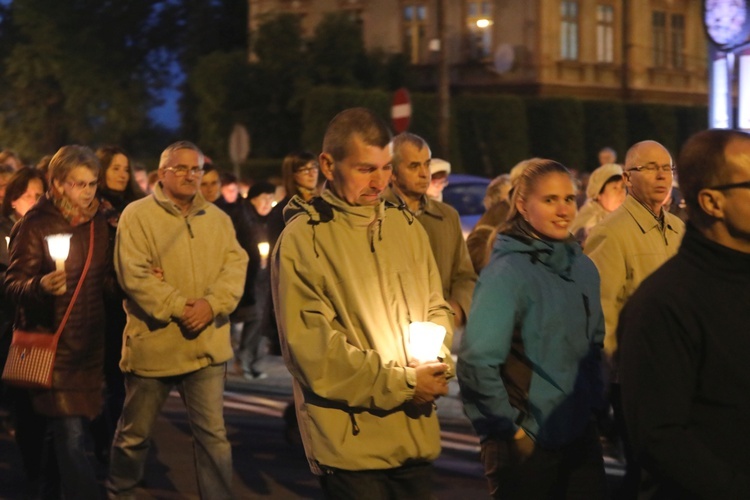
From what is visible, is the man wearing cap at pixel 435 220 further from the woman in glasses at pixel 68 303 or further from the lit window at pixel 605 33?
the lit window at pixel 605 33

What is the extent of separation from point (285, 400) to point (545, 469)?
644 centimetres

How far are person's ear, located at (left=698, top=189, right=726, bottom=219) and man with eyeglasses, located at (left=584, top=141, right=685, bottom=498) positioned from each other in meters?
2.65

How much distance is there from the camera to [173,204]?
6461mm

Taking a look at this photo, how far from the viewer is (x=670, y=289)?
9.91 ft

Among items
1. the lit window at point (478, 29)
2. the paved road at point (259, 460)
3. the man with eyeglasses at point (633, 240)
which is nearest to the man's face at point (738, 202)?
the man with eyeglasses at point (633, 240)

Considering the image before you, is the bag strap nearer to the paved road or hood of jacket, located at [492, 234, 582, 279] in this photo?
the paved road

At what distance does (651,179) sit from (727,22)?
318 inches

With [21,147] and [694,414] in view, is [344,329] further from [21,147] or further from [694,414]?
[21,147]

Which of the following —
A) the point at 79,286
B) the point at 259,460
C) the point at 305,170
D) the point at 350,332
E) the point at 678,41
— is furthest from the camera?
the point at 678,41

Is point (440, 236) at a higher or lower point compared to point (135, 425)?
higher

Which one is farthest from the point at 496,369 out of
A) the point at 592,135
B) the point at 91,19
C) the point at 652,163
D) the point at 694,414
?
the point at 91,19

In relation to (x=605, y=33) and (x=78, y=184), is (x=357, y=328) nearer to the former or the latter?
(x=78, y=184)

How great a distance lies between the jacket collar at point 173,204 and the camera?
6.44 metres

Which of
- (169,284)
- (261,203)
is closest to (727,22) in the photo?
(261,203)
